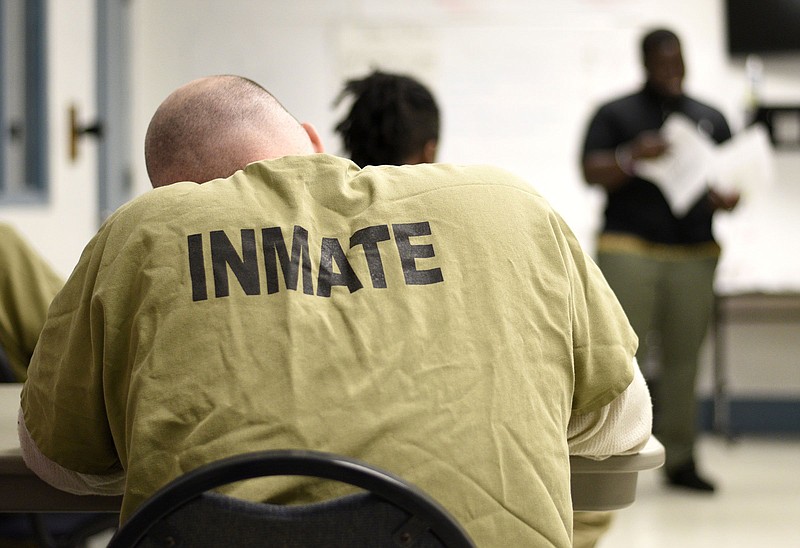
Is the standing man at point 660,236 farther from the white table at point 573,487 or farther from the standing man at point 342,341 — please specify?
the standing man at point 342,341

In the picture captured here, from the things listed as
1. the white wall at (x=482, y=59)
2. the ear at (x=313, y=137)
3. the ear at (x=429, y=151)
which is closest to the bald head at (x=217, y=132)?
the ear at (x=313, y=137)

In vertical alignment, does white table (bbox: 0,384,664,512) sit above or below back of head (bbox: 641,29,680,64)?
below

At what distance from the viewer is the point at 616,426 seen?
1004 millimetres

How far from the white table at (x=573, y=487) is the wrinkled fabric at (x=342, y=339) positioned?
83mm

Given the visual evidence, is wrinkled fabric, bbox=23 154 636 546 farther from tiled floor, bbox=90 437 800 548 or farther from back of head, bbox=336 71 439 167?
tiled floor, bbox=90 437 800 548

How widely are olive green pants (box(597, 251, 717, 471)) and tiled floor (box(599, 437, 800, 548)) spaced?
197 millimetres

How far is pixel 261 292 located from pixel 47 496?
1.20 ft

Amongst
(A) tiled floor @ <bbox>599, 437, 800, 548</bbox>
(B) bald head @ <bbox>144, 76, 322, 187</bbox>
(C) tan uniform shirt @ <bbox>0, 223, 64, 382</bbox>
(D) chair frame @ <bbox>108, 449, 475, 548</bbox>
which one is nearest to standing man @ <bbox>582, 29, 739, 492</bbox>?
(A) tiled floor @ <bbox>599, 437, 800, 548</bbox>

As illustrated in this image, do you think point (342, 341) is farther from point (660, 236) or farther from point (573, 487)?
point (660, 236)

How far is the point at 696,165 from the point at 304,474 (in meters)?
2.84

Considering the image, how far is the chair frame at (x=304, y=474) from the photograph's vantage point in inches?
26.6

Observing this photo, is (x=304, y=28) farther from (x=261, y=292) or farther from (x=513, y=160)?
(x=261, y=292)

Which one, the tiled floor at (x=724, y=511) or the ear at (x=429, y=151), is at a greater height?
the ear at (x=429, y=151)

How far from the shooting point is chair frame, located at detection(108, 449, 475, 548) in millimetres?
676
